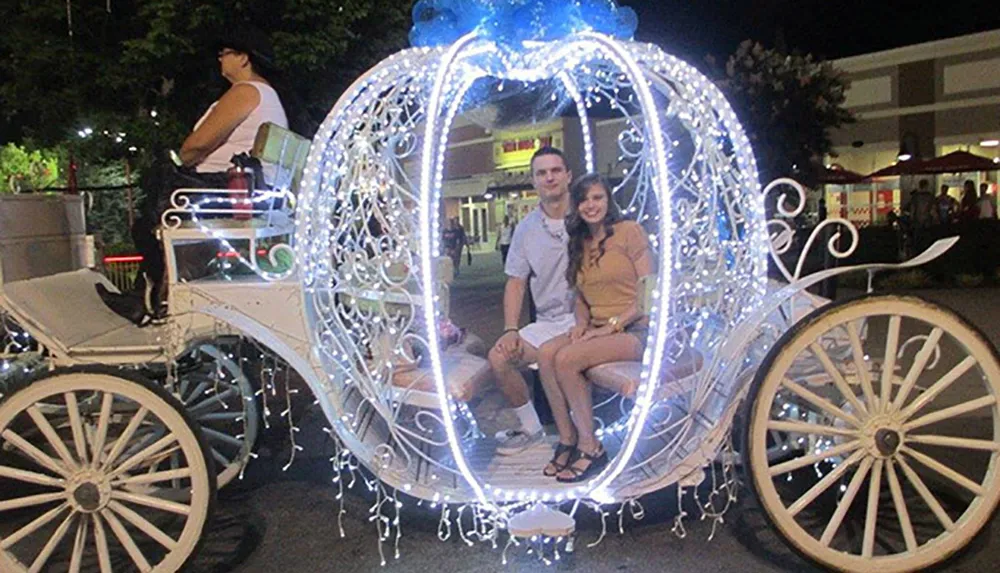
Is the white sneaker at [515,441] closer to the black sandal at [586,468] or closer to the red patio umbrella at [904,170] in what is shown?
the black sandal at [586,468]

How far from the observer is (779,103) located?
1101cm

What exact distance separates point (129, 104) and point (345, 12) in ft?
11.4

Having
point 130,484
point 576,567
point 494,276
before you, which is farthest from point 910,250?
point 130,484

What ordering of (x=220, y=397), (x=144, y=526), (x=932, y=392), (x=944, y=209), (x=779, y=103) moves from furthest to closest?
1. (x=944, y=209)
2. (x=779, y=103)
3. (x=220, y=397)
4. (x=144, y=526)
5. (x=932, y=392)

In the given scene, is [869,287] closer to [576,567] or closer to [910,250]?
[576,567]

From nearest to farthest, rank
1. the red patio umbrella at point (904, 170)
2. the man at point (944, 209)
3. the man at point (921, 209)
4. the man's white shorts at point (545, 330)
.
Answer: the man's white shorts at point (545, 330)
the man at point (921, 209)
the man at point (944, 209)
the red patio umbrella at point (904, 170)

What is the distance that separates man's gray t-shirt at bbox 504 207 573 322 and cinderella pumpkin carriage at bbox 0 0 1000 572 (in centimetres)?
44

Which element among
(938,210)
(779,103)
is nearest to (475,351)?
(779,103)

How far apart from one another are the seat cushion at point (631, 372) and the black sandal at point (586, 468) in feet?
0.98

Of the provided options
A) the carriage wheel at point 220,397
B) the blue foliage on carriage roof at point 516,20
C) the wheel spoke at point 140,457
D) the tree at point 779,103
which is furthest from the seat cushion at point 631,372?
the tree at point 779,103

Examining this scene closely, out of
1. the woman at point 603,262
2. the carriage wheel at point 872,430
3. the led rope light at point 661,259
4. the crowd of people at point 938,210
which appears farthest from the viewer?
the crowd of people at point 938,210

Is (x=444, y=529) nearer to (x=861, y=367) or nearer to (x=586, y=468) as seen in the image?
(x=586, y=468)

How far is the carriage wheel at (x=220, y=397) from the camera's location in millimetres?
4387

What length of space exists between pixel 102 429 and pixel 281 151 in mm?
1461
